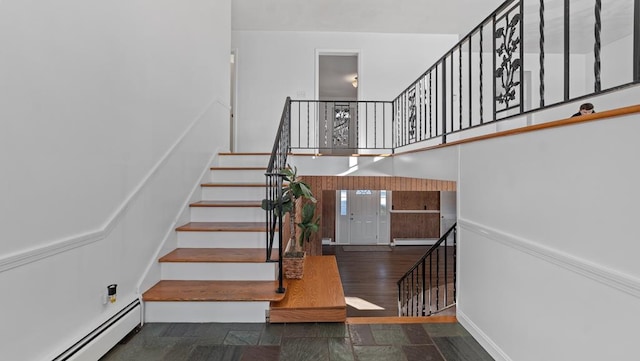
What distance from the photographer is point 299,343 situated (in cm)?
202

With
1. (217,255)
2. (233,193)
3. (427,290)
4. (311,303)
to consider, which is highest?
(233,193)

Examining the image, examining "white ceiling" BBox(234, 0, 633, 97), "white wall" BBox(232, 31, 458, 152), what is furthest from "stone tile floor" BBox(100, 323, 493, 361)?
"white ceiling" BBox(234, 0, 633, 97)

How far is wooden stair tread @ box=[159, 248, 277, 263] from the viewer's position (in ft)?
8.36

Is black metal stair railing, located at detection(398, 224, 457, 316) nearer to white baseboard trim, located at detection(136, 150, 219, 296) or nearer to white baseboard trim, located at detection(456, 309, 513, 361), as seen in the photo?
white baseboard trim, located at detection(456, 309, 513, 361)

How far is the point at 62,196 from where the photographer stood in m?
1.64

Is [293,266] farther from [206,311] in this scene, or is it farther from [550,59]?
[550,59]

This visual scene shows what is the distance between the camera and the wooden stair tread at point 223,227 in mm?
2850

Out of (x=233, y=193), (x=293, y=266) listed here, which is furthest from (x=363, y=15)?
(x=293, y=266)

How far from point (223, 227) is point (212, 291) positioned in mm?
705

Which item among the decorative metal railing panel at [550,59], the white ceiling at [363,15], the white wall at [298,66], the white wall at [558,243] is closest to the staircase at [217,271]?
the white wall at [558,243]

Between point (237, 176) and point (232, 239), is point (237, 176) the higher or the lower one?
the higher one

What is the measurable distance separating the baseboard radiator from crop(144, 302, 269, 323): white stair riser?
0.36 feet

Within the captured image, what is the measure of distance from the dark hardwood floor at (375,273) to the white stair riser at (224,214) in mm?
3694

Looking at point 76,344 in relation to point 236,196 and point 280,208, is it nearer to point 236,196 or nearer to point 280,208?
point 280,208
